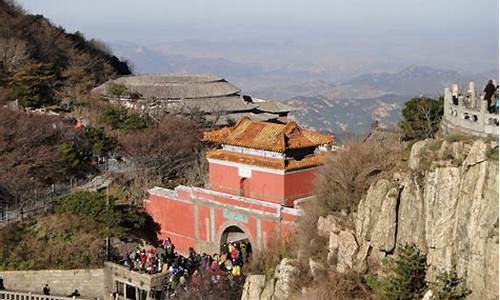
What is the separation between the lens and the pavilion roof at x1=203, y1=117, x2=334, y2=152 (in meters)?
23.6

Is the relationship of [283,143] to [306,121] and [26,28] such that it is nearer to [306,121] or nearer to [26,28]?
[26,28]

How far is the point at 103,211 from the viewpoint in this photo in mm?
24906

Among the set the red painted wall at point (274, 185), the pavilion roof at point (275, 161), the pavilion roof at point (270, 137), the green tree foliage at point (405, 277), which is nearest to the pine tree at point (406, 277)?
the green tree foliage at point (405, 277)

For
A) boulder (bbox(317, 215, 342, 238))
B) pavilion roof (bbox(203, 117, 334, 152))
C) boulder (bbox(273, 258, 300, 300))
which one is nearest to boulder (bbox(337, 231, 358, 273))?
boulder (bbox(317, 215, 342, 238))

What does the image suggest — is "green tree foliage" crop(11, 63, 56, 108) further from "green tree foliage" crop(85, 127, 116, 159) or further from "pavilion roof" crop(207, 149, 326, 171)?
"pavilion roof" crop(207, 149, 326, 171)

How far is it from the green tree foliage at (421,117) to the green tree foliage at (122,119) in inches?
514

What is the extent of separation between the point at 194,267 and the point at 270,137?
5.00 metres

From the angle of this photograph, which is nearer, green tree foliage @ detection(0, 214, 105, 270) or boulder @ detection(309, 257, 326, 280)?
boulder @ detection(309, 257, 326, 280)

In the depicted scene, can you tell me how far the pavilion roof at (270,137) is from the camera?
2362 cm

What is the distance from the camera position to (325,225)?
737 inches

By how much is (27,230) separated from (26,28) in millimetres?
26565

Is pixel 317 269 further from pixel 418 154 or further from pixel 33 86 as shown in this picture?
pixel 33 86

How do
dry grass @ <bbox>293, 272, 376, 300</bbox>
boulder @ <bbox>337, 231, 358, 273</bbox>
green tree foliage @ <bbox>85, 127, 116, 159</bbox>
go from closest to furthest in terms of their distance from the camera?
dry grass @ <bbox>293, 272, 376, 300</bbox> → boulder @ <bbox>337, 231, 358, 273</bbox> → green tree foliage @ <bbox>85, 127, 116, 159</bbox>

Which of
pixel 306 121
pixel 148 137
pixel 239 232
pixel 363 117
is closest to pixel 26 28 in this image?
pixel 148 137
